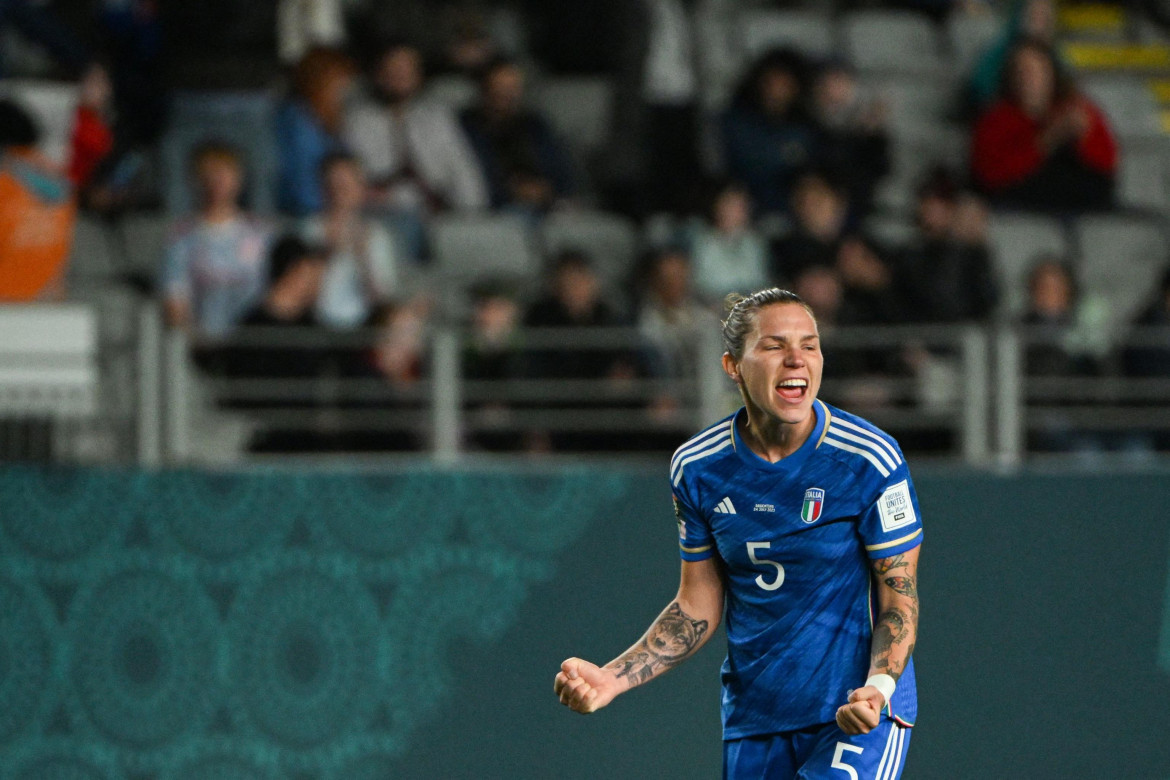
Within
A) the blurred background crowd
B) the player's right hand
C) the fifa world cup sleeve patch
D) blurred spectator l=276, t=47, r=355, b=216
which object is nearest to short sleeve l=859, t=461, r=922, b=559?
the fifa world cup sleeve patch

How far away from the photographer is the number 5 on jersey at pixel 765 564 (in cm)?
420

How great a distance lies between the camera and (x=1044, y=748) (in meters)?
6.54

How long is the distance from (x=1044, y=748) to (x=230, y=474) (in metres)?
3.35

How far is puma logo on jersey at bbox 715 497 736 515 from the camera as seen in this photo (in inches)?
167

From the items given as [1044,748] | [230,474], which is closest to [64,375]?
[230,474]

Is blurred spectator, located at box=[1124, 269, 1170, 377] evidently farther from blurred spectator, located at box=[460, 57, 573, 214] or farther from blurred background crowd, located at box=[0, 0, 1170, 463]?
blurred spectator, located at box=[460, 57, 573, 214]

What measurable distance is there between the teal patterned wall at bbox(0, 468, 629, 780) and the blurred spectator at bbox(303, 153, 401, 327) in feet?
5.26

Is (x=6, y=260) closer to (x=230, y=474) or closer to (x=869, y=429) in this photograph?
(x=230, y=474)

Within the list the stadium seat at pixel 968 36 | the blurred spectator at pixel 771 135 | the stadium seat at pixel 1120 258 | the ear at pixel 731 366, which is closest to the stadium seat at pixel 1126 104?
the stadium seat at pixel 968 36

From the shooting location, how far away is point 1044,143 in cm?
999

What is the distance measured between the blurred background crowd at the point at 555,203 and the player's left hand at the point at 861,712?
156 inches

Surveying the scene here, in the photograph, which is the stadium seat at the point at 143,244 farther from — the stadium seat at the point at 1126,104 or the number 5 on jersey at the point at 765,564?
the stadium seat at the point at 1126,104

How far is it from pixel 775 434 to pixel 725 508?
0.74ft

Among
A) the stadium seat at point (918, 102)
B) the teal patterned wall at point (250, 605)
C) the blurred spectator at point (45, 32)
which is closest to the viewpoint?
the teal patterned wall at point (250, 605)
